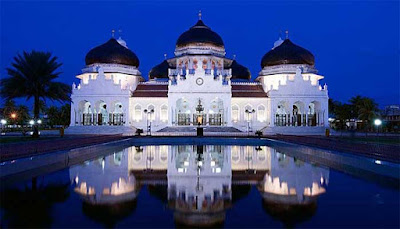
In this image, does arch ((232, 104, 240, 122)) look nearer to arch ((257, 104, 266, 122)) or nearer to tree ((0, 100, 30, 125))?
arch ((257, 104, 266, 122))

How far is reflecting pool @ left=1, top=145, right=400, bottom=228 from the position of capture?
620 cm

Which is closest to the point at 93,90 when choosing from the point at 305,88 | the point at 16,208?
the point at 305,88

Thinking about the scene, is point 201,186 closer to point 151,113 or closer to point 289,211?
point 289,211

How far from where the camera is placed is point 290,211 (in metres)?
6.79

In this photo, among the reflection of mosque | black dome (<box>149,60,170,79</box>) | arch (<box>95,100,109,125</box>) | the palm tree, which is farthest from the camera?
black dome (<box>149,60,170,79</box>)

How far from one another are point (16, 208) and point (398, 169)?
33.0 ft

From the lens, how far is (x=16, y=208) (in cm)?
693

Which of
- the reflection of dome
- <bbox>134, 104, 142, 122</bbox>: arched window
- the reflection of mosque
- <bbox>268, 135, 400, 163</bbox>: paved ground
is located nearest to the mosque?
<bbox>134, 104, 142, 122</bbox>: arched window

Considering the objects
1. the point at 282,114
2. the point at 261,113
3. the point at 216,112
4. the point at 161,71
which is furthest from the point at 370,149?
the point at 161,71

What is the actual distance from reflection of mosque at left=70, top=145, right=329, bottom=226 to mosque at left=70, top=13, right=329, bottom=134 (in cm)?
3019

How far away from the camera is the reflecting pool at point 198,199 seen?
6203 millimetres

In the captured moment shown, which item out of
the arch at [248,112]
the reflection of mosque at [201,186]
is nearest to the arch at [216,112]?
the arch at [248,112]

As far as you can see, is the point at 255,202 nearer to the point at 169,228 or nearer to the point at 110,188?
the point at 169,228

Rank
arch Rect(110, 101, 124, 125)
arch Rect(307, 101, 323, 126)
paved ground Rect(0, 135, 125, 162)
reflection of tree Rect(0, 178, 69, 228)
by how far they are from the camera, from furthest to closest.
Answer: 1. arch Rect(307, 101, 323, 126)
2. arch Rect(110, 101, 124, 125)
3. paved ground Rect(0, 135, 125, 162)
4. reflection of tree Rect(0, 178, 69, 228)
